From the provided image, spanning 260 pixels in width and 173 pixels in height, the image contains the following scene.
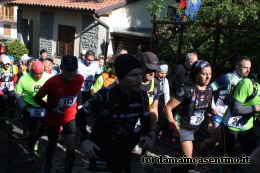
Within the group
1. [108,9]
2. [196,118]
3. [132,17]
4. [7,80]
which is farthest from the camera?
[132,17]

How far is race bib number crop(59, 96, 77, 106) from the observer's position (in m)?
5.30

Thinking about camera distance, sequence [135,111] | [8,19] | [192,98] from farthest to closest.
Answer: [8,19]
[192,98]
[135,111]

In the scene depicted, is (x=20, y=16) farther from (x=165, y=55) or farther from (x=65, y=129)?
(x=65, y=129)

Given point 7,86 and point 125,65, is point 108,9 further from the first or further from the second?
point 125,65

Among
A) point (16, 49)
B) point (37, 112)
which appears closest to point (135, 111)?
point (37, 112)

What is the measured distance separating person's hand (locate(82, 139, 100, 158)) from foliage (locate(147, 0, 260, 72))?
5179 millimetres

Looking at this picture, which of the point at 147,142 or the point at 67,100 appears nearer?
the point at 147,142

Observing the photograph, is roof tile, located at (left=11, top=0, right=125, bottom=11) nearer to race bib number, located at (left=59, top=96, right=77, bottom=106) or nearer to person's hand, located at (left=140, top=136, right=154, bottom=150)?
race bib number, located at (left=59, top=96, right=77, bottom=106)

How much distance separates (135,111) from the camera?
369 cm

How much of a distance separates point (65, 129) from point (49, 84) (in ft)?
2.30

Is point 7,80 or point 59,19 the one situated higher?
point 59,19

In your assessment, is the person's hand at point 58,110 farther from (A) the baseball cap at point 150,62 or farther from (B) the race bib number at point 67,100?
(A) the baseball cap at point 150,62

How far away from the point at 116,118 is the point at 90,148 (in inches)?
15.5

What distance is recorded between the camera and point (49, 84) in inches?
203
